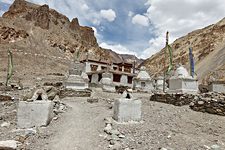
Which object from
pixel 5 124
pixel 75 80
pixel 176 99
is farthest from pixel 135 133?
pixel 75 80

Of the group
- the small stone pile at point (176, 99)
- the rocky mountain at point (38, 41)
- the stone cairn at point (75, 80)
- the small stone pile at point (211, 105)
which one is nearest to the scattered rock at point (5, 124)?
the stone cairn at point (75, 80)

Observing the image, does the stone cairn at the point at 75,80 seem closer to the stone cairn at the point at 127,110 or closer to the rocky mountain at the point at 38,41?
the stone cairn at the point at 127,110

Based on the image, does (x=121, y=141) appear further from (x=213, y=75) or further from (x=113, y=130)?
(x=213, y=75)

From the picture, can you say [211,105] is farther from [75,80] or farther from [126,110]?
[75,80]

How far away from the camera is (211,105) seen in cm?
1082

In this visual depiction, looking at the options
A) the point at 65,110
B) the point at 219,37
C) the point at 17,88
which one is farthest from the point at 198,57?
the point at 65,110

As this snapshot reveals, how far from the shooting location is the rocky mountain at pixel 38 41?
179 ft

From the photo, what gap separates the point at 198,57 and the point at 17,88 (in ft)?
189

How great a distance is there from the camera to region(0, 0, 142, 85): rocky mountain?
54603mm

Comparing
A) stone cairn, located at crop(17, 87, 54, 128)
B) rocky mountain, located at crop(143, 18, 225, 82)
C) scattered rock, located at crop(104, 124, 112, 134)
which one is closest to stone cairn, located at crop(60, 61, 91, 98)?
stone cairn, located at crop(17, 87, 54, 128)

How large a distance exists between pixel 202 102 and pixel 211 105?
21.4 inches

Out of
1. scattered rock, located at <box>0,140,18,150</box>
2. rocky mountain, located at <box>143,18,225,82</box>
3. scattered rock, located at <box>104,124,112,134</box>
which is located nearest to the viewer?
scattered rock, located at <box>0,140,18,150</box>

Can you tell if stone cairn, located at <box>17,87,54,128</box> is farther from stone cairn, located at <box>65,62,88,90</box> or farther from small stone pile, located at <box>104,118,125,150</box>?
stone cairn, located at <box>65,62,88,90</box>

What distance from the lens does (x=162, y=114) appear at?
1005cm
